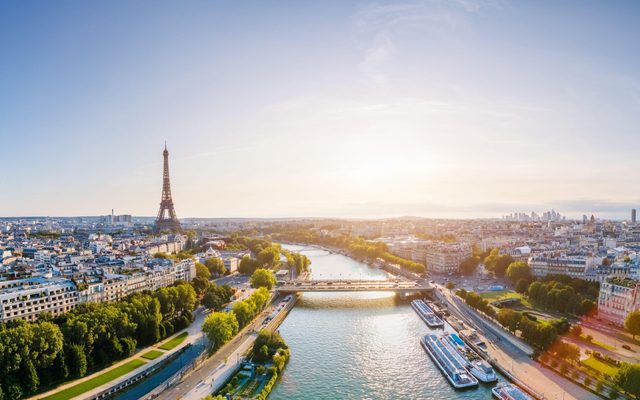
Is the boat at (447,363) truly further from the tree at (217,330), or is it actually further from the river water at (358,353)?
the tree at (217,330)

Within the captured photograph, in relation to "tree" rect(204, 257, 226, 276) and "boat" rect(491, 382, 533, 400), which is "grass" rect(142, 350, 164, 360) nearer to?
"boat" rect(491, 382, 533, 400)

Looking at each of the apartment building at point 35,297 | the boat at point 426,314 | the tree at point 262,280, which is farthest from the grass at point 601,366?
the apartment building at point 35,297

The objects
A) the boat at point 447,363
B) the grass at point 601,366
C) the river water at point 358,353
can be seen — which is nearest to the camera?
the grass at point 601,366

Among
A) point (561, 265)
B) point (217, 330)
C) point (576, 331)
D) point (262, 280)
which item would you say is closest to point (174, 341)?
point (217, 330)

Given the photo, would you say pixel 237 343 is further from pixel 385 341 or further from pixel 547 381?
pixel 547 381

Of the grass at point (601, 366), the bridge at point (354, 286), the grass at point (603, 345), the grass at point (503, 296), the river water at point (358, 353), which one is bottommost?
the river water at point (358, 353)

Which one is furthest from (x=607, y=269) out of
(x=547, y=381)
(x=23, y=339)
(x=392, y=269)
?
(x=23, y=339)
